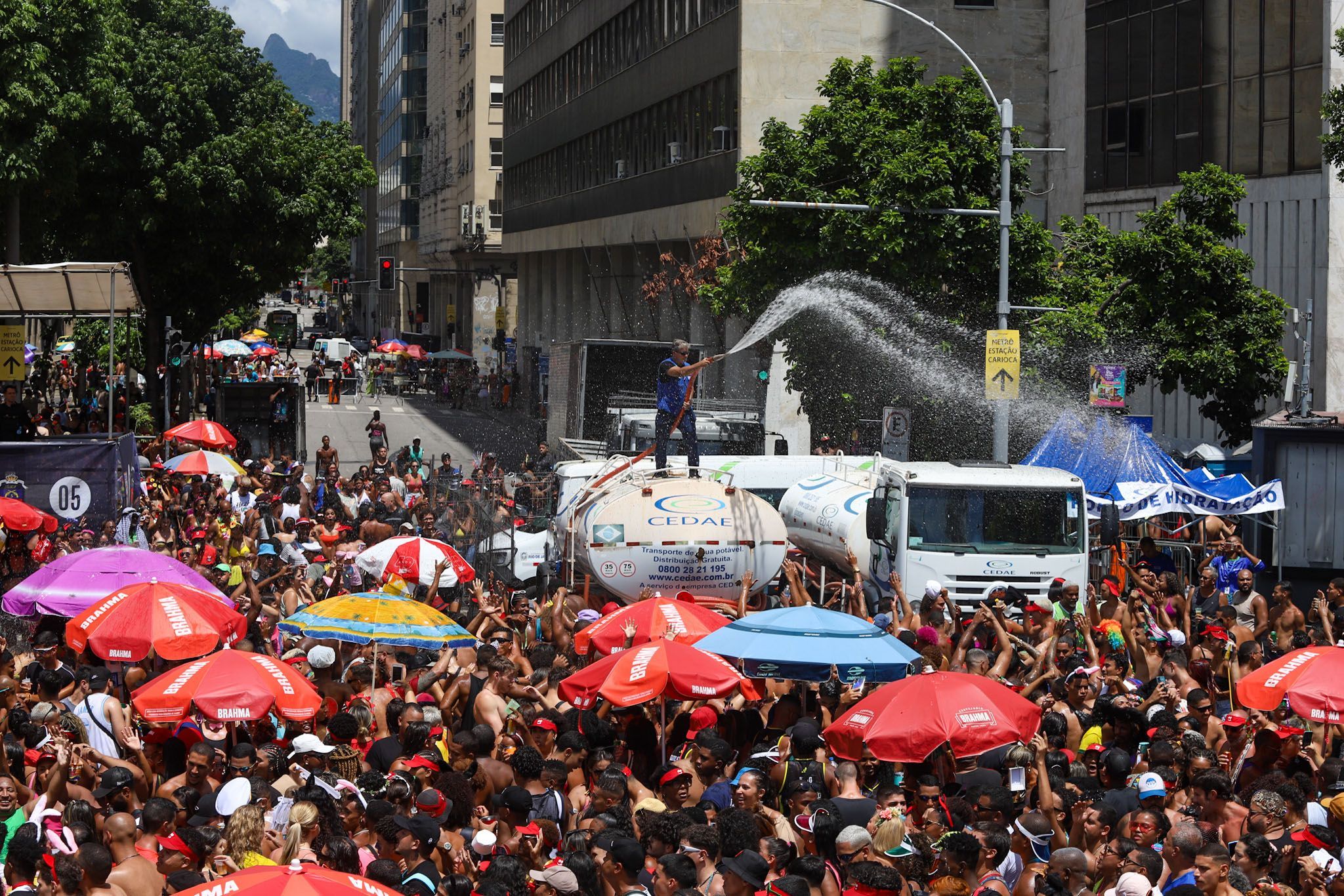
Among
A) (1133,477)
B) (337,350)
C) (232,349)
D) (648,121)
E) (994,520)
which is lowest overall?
(994,520)

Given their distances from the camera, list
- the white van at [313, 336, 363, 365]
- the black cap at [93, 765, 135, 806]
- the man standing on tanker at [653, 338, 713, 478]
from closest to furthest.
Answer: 1. the black cap at [93, 765, 135, 806]
2. the man standing on tanker at [653, 338, 713, 478]
3. the white van at [313, 336, 363, 365]

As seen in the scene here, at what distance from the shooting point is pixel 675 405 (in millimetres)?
19312

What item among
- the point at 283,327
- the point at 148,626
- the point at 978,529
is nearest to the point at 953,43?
the point at 978,529

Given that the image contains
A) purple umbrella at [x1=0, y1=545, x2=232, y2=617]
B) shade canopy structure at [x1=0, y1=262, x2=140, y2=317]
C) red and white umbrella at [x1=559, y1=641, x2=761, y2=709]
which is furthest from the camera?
shade canopy structure at [x1=0, y1=262, x2=140, y2=317]

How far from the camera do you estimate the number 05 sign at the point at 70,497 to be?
22234mm

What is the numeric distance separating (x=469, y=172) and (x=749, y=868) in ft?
285

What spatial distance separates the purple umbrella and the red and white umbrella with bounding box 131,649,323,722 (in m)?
3.16

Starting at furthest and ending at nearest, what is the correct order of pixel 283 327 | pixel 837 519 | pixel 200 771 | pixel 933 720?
pixel 283 327, pixel 837 519, pixel 200 771, pixel 933 720

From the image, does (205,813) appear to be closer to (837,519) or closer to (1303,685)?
(1303,685)

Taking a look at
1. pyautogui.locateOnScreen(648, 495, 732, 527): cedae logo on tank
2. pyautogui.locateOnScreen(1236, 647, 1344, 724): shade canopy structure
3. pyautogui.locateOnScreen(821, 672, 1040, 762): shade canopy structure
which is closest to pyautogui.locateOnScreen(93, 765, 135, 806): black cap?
pyautogui.locateOnScreen(821, 672, 1040, 762): shade canopy structure

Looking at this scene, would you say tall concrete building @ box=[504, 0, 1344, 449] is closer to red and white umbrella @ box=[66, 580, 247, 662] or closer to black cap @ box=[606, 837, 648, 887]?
red and white umbrella @ box=[66, 580, 247, 662]

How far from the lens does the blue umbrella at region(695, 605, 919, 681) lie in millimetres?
12219

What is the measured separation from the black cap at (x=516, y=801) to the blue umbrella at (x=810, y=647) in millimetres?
3195

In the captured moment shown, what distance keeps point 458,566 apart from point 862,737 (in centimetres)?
760
